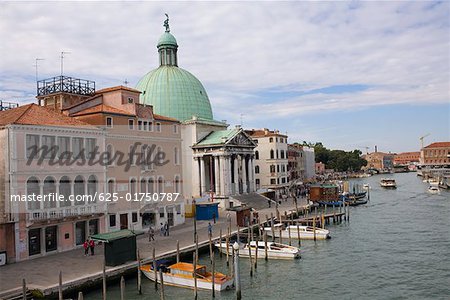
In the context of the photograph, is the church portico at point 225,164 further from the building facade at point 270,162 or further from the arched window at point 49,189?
the arched window at point 49,189

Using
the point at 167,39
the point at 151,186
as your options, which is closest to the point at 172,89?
the point at 167,39

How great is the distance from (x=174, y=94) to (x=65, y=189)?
29.8m

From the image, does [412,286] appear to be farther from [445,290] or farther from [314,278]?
[314,278]

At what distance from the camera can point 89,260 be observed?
27328 millimetres

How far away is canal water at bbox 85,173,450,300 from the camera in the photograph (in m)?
24.0

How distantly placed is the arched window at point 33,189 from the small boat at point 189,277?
7.42m

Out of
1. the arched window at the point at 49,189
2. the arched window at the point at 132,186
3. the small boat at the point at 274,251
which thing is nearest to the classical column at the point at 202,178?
the arched window at the point at 132,186

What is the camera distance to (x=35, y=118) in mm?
28812

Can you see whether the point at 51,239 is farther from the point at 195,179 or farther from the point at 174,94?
the point at 174,94

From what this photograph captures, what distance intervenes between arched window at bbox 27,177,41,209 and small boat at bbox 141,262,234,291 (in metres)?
7.42

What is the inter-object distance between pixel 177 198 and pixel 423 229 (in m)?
21.5

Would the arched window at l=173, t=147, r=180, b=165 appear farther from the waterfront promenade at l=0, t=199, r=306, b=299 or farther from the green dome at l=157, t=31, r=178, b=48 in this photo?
the green dome at l=157, t=31, r=178, b=48

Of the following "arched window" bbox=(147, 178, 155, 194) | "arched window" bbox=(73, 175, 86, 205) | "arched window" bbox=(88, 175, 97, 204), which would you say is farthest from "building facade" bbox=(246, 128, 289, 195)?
"arched window" bbox=(73, 175, 86, 205)

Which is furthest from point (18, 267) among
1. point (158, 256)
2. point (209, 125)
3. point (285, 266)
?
point (209, 125)
